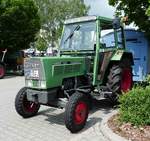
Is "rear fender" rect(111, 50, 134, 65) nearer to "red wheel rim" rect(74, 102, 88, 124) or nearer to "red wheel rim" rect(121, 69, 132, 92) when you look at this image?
"red wheel rim" rect(121, 69, 132, 92)

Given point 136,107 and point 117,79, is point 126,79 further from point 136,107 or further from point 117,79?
point 136,107

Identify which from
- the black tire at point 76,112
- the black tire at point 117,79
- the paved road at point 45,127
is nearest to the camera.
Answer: the paved road at point 45,127

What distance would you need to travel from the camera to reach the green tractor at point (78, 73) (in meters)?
7.59

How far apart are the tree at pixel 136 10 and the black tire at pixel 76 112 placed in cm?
515

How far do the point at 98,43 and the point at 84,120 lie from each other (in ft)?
6.78

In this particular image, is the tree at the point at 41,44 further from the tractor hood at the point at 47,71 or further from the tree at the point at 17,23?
the tractor hood at the point at 47,71

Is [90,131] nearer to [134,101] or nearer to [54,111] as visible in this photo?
[134,101]

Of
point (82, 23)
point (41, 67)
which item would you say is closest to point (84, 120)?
A: point (41, 67)

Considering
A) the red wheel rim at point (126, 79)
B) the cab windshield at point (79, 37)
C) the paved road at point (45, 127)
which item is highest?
the cab windshield at point (79, 37)

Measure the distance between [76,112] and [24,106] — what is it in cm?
161

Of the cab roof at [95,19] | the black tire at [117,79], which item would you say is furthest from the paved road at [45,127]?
the cab roof at [95,19]

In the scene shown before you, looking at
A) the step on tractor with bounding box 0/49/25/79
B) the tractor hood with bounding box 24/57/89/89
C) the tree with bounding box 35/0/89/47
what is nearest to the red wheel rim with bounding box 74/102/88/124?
the tractor hood with bounding box 24/57/89/89

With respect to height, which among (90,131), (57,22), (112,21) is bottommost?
(90,131)

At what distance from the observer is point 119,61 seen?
943 centimetres
